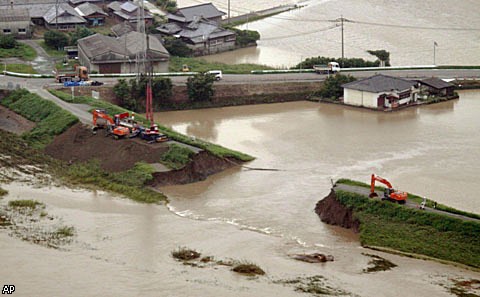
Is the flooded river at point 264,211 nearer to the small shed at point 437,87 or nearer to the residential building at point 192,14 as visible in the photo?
the small shed at point 437,87

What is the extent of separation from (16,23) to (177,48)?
6.47 metres

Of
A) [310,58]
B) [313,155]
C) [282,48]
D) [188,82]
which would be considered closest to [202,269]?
[313,155]

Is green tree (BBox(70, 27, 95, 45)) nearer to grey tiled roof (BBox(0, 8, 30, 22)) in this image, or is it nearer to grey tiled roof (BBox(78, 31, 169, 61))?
grey tiled roof (BBox(78, 31, 169, 61))

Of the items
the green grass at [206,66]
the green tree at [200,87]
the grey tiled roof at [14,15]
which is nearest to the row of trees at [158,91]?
the green tree at [200,87]

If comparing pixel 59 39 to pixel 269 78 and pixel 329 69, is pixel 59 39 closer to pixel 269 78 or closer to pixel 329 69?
pixel 269 78

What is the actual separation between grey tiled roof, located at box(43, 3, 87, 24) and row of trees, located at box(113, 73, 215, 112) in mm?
9426

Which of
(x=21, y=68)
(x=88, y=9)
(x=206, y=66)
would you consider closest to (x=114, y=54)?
(x=21, y=68)

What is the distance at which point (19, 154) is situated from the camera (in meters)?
18.1

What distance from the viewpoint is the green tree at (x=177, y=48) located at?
1136 inches

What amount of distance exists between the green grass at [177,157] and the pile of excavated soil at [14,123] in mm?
4718

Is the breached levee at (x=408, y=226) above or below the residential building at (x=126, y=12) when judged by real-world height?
below

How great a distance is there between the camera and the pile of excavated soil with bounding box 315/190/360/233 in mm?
14031

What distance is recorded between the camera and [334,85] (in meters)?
24.2

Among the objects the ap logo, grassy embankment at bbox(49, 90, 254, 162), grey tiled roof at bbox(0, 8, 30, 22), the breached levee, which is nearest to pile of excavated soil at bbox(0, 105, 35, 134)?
grassy embankment at bbox(49, 90, 254, 162)
